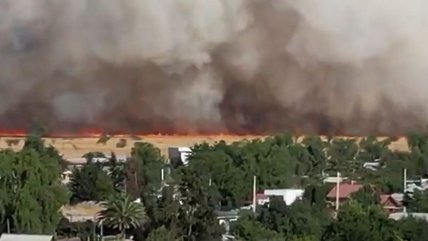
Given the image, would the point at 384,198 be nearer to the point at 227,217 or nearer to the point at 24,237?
the point at 227,217

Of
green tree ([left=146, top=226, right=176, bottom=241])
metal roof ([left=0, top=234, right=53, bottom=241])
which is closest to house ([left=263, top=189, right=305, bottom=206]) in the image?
green tree ([left=146, top=226, right=176, bottom=241])

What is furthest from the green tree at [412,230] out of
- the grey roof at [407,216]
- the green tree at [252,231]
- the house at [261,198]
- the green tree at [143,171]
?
the green tree at [143,171]

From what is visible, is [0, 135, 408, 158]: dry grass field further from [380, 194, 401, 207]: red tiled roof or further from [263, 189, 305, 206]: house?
[380, 194, 401, 207]: red tiled roof

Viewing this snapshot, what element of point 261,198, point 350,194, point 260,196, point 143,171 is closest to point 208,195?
point 350,194

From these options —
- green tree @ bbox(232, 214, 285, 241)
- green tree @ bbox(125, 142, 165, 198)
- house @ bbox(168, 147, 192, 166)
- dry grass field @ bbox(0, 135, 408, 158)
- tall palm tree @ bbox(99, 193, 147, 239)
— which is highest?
dry grass field @ bbox(0, 135, 408, 158)

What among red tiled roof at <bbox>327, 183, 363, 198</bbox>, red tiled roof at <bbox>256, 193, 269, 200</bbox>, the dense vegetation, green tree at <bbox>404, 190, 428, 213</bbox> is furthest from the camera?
red tiled roof at <bbox>256, 193, 269, 200</bbox>

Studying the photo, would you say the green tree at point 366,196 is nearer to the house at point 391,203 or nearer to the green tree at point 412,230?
the house at point 391,203

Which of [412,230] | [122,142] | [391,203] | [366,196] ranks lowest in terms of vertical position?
[412,230]
